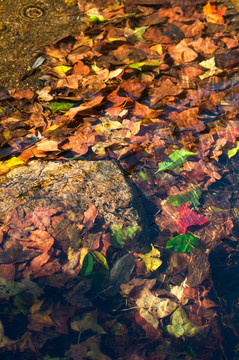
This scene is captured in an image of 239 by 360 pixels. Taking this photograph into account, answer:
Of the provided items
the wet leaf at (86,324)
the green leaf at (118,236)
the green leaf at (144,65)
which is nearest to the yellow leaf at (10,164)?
the green leaf at (118,236)

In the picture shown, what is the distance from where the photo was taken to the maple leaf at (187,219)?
181 cm

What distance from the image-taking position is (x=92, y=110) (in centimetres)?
223

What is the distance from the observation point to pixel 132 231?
1769mm

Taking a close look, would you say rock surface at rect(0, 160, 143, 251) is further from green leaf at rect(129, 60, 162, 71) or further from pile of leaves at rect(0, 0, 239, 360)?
green leaf at rect(129, 60, 162, 71)

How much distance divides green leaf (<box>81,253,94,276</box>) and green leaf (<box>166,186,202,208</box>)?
633mm

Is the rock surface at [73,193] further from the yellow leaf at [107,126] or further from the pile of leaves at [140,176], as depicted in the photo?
the yellow leaf at [107,126]

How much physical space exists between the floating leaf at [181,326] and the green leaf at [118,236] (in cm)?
48

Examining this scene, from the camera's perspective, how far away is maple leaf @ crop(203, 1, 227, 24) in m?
3.04

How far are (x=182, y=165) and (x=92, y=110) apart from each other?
32.0 inches

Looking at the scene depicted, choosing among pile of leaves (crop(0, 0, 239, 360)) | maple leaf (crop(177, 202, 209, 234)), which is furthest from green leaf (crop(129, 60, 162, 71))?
maple leaf (crop(177, 202, 209, 234))

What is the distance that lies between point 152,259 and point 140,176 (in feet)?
1.88

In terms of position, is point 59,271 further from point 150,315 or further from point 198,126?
point 198,126

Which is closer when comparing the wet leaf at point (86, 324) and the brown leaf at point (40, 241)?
the wet leaf at point (86, 324)

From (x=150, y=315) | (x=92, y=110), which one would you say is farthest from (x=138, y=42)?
(x=150, y=315)
